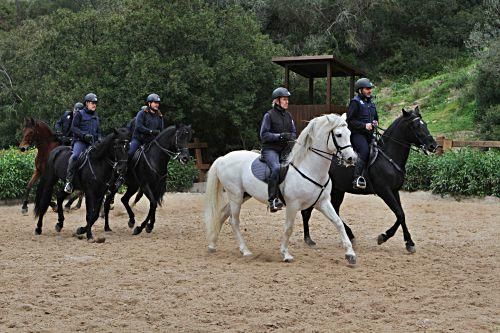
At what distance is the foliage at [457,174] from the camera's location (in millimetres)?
15034

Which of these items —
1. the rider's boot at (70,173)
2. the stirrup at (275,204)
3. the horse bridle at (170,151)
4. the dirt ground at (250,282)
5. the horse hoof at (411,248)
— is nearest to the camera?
the dirt ground at (250,282)

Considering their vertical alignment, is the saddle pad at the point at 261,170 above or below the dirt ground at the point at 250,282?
above

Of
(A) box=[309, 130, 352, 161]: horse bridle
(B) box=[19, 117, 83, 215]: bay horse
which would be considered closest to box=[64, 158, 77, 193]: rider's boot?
(B) box=[19, 117, 83, 215]: bay horse

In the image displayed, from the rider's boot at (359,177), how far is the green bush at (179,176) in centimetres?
1038

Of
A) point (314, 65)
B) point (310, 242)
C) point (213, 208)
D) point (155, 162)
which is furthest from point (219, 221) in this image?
point (314, 65)

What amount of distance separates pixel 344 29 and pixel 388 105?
868 cm

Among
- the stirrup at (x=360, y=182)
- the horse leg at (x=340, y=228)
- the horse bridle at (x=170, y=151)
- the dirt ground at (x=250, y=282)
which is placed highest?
the horse bridle at (x=170, y=151)

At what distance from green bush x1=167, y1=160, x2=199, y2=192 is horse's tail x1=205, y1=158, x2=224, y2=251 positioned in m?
9.91

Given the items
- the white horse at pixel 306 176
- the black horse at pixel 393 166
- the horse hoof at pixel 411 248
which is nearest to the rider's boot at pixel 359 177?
the black horse at pixel 393 166

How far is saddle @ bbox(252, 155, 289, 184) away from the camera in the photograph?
8.31 meters

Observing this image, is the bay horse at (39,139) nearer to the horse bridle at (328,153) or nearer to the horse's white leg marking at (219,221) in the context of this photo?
the horse's white leg marking at (219,221)

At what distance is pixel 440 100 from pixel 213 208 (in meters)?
20.5

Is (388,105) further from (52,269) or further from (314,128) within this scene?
(52,269)

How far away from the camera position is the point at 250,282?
23.3 ft
